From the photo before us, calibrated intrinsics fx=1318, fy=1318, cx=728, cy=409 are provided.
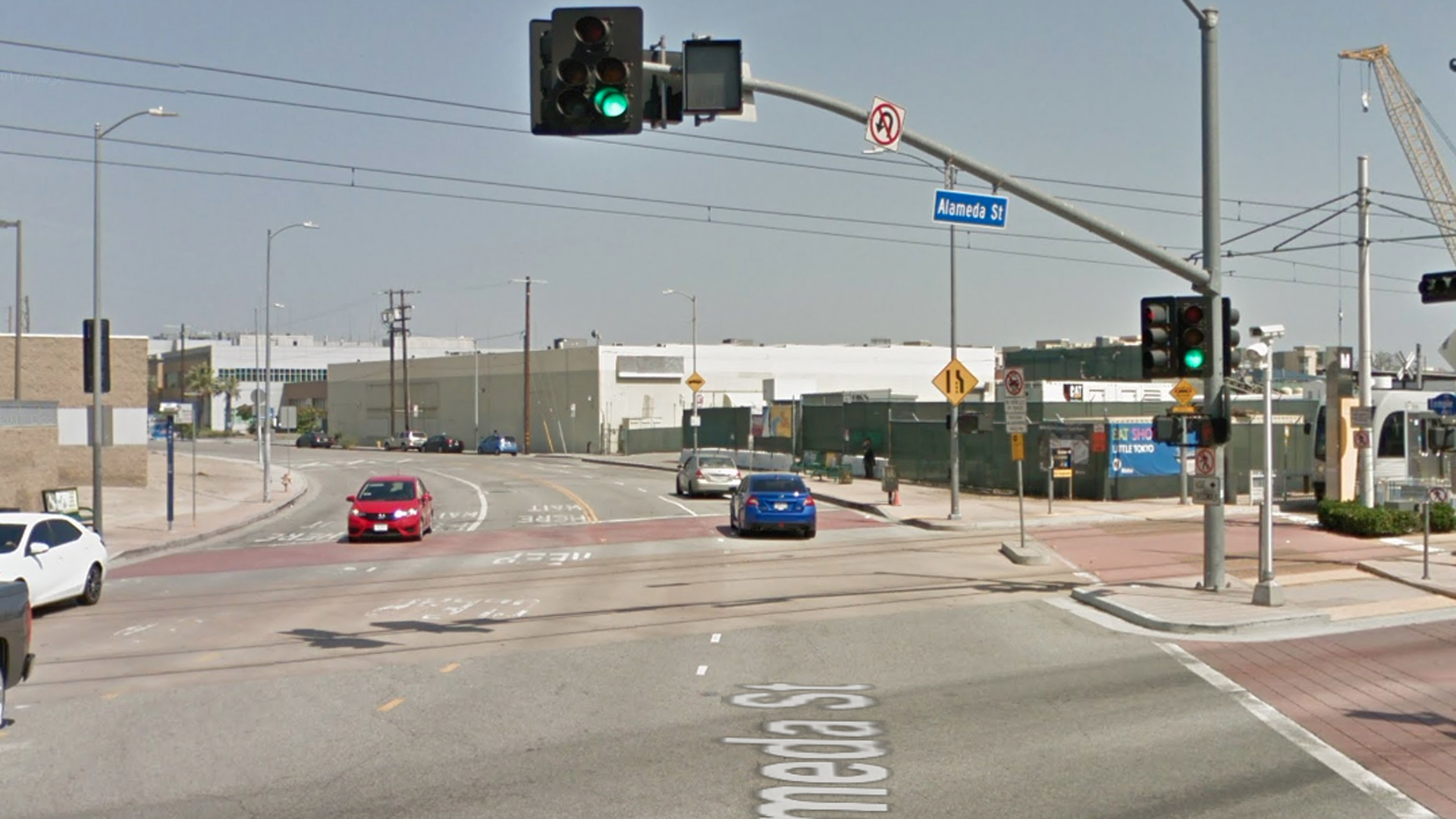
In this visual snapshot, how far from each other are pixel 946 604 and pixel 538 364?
75.2 m

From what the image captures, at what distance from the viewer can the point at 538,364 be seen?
303 feet

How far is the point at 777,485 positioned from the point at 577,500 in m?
14.4

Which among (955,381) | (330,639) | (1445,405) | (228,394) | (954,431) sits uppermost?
(228,394)

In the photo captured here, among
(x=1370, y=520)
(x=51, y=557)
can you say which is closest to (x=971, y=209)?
(x=51, y=557)

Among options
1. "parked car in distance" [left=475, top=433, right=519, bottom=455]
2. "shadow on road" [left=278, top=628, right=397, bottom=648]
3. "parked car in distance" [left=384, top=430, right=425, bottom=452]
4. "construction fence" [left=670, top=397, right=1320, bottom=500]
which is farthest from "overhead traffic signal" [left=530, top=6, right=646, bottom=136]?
"parked car in distance" [left=384, top=430, right=425, bottom=452]

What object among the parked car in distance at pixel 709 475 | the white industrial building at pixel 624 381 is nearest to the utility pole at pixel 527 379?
the white industrial building at pixel 624 381

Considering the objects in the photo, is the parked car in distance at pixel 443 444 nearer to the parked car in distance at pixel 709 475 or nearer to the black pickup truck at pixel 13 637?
the parked car in distance at pixel 709 475

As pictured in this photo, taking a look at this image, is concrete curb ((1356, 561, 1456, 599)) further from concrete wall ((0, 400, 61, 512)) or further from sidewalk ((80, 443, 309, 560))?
concrete wall ((0, 400, 61, 512))

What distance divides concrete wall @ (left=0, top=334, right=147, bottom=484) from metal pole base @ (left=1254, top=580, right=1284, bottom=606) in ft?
131

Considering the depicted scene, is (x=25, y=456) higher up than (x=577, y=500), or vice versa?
(x=25, y=456)

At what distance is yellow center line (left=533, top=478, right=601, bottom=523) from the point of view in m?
37.0

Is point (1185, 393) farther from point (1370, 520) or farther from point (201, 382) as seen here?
point (201, 382)

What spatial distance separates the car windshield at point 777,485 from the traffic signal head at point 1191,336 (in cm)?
1361

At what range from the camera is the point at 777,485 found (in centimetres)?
3095
